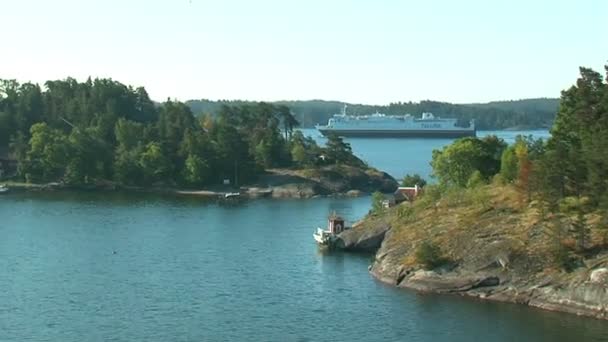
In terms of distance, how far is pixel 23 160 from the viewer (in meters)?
100

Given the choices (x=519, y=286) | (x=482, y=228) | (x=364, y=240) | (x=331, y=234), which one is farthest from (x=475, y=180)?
(x=519, y=286)

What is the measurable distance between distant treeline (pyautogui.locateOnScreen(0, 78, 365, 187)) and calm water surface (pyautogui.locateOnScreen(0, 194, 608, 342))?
2939cm

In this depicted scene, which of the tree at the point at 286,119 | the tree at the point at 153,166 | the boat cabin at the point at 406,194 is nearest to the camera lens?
the boat cabin at the point at 406,194

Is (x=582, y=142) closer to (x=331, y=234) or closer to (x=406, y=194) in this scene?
(x=331, y=234)

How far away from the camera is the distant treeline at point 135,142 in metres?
96.9

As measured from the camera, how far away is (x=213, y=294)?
42406 mm

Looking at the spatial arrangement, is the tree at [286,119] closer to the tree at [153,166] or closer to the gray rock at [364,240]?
the tree at [153,166]

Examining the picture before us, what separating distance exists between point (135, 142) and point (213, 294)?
6320cm

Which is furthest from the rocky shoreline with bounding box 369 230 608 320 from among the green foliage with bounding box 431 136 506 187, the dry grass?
the green foliage with bounding box 431 136 506 187

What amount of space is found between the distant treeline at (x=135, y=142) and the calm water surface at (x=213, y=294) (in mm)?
29392

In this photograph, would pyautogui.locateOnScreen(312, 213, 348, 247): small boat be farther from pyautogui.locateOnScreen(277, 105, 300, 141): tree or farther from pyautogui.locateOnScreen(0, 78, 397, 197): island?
pyautogui.locateOnScreen(277, 105, 300, 141): tree

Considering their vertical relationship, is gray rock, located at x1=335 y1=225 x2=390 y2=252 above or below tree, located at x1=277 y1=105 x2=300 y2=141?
below

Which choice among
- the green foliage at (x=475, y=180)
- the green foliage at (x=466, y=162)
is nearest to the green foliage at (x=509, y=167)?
the green foliage at (x=475, y=180)

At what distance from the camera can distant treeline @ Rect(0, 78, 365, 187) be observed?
318ft
